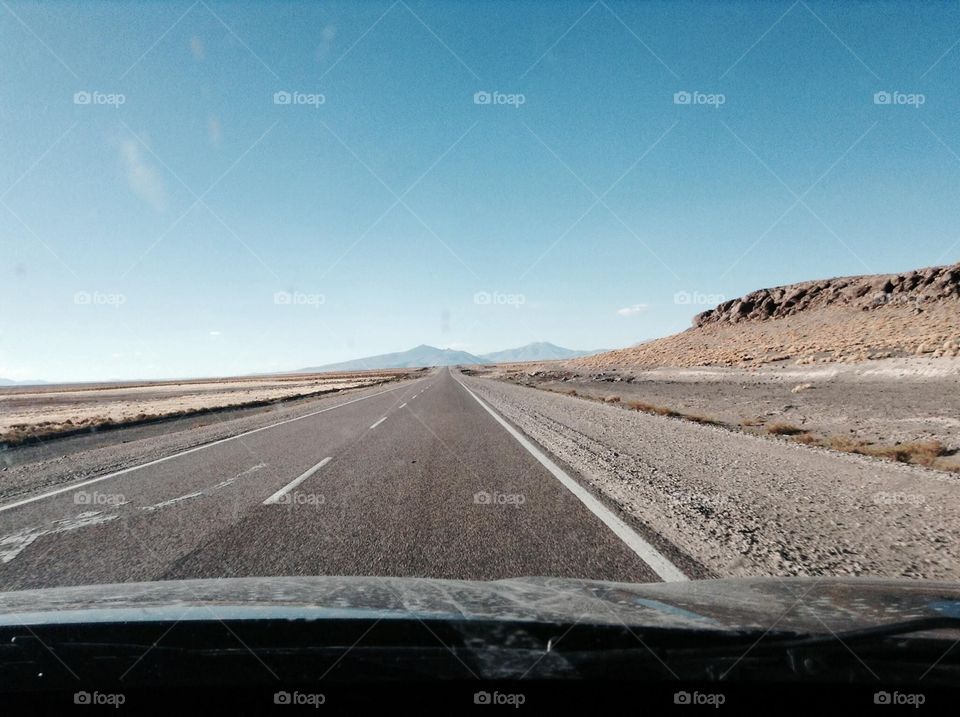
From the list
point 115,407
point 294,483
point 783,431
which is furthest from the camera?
point 115,407

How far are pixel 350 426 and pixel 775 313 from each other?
79164 millimetres

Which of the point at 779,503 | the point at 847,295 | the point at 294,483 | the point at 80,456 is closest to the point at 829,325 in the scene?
the point at 847,295

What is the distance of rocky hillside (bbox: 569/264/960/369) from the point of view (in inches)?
1576

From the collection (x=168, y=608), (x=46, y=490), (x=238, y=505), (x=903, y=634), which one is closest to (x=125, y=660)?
(x=168, y=608)

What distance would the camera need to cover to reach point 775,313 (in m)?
81.2

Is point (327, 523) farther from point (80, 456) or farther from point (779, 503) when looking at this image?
point (80, 456)

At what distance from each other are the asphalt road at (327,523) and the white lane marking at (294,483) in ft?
0.10

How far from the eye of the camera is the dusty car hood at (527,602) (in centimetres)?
249

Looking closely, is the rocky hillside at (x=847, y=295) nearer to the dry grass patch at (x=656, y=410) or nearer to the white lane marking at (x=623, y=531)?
the dry grass patch at (x=656, y=410)

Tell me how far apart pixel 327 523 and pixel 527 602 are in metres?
3.68

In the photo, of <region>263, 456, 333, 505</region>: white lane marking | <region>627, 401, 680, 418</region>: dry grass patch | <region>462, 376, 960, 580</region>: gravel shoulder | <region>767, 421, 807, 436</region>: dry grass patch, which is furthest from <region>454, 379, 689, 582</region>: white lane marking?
<region>627, 401, 680, 418</region>: dry grass patch

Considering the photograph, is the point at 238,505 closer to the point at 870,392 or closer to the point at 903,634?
the point at 903,634

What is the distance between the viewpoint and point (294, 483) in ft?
26.8

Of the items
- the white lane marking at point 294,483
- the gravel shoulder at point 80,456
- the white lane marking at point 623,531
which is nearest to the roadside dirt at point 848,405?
the white lane marking at point 623,531
